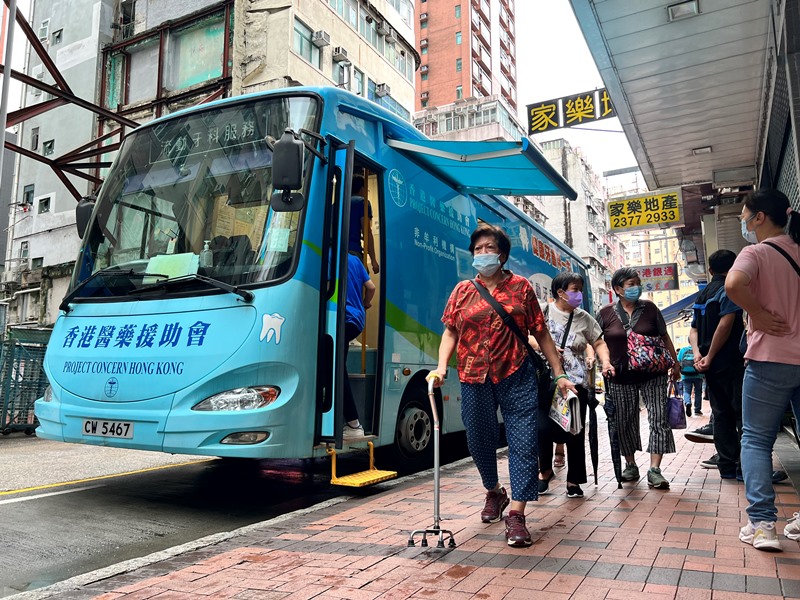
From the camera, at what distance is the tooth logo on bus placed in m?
4.79

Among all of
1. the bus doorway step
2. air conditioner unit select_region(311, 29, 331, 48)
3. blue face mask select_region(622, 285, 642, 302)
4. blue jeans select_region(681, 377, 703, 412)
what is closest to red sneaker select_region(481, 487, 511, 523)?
the bus doorway step

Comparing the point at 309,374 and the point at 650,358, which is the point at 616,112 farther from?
the point at 309,374

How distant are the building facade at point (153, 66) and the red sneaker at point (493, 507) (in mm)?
18433

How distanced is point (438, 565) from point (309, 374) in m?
2.04

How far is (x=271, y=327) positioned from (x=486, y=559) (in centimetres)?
225

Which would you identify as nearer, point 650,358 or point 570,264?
point 650,358

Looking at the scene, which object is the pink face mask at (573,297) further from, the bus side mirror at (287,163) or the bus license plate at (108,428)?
the bus license plate at (108,428)

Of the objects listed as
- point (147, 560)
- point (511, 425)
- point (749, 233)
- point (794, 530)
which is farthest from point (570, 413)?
point (147, 560)

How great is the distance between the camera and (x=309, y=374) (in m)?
5.03

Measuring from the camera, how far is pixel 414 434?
661 centimetres

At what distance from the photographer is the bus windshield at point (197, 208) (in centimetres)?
505

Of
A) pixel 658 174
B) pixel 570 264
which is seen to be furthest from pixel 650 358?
pixel 570 264

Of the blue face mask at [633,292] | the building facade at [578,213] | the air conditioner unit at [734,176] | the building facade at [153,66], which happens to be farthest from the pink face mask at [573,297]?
the building facade at [578,213]

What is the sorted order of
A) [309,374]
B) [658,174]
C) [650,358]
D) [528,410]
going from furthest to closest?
1. [658,174]
2. [650,358]
3. [309,374]
4. [528,410]
